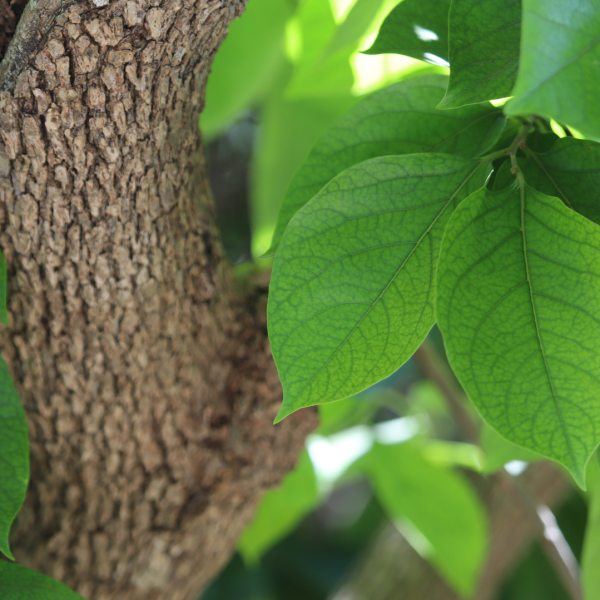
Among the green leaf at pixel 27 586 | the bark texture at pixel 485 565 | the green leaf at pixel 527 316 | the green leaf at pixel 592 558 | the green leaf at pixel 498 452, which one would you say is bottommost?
the bark texture at pixel 485 565

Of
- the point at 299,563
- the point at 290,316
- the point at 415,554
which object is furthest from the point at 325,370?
the point at 299,563

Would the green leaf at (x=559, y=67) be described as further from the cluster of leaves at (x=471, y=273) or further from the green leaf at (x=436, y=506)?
the green leaf at (x=436, y=506)

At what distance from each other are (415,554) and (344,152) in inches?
31.7

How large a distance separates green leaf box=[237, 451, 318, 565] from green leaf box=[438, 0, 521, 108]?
1.51 feet

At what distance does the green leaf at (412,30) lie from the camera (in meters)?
0.27

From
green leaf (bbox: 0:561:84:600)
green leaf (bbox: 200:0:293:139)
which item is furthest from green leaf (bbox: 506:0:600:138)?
green leaf (bbox: 200:0:293:139)

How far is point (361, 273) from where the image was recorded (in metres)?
0.24

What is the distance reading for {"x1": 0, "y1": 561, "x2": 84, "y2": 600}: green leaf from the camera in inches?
10.7

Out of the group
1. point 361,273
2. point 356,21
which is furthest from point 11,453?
point 356,21

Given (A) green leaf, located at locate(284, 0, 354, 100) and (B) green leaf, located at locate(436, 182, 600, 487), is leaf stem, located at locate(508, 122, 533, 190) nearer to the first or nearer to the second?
(B) green leaf, located at locate(436, 182, 600, 487)

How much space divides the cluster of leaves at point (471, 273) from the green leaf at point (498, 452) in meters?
0.12

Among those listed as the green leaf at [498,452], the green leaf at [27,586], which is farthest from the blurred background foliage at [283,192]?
the green leaf at [27,586]

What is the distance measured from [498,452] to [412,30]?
24 cm

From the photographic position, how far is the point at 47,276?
0.33 meters
